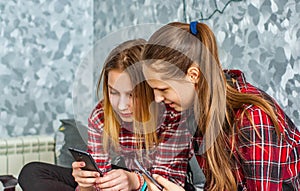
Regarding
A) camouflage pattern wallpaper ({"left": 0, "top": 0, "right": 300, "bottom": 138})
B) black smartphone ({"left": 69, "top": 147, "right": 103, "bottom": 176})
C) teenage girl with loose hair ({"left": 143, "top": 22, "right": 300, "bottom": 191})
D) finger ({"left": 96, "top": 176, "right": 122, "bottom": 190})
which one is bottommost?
finger ({"left": 96, "top": 176, "right": 122, "bottom": 190})

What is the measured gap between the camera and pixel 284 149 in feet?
5.44

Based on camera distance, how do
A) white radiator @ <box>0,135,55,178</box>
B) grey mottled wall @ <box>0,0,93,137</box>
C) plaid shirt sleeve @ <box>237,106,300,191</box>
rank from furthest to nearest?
grey mottled wall @ <box>0,0,93,137</box>, white radiator @ <box>0,135,55,178</box>, plaid shirt sleeve @ <box>237,106,300,191</box>

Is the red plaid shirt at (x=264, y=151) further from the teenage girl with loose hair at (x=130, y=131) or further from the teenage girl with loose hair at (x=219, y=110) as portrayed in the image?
the teenage girl with loose hair at (x=130, y=131)

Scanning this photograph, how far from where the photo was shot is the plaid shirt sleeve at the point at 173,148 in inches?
77.2

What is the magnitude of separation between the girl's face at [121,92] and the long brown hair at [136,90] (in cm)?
1

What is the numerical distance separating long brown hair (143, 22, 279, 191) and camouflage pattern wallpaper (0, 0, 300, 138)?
0.85 meters

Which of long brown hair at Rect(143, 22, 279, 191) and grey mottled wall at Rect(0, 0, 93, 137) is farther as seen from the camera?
grey mottled wall at Rect(0, 0, 93, 137)

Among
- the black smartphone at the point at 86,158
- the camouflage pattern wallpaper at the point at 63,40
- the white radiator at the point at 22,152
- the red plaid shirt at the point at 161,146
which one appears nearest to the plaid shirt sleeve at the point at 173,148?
the red plaid shirt at the point at 161,146

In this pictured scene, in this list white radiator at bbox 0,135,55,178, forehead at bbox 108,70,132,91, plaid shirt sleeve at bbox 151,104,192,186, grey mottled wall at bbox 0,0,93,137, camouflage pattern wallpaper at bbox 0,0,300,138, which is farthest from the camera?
grey mottled wall at bbox 0,0,93,137

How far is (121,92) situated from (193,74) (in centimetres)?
28

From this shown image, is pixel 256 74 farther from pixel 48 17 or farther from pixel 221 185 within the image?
pixel 48 17

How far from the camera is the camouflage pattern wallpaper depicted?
258 centimetres

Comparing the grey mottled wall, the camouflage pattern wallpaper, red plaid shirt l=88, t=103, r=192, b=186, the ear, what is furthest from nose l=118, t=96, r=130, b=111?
the grey mottled wall

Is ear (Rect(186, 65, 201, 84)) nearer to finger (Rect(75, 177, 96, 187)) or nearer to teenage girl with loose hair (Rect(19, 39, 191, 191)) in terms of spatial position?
teenage girl with loose hair (Rect(19, 39, 191, 191))
